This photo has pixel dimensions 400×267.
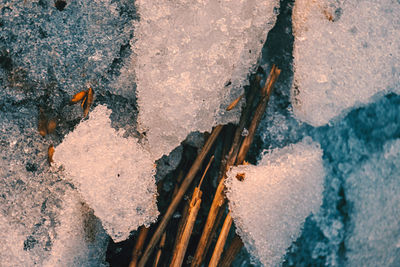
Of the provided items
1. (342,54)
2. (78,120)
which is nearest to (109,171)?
(78,120)

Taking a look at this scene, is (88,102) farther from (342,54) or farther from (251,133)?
(342,54)

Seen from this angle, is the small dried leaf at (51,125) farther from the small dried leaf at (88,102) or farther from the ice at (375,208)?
the ice at (375,208)

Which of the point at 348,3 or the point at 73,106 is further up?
the point at 348,3

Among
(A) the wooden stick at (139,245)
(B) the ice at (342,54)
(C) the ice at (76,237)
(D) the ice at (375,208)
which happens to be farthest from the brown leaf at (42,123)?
(D) the ice at (375,208)

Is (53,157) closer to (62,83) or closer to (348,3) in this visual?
(62,83)

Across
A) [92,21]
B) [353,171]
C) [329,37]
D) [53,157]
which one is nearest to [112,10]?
[92,21]

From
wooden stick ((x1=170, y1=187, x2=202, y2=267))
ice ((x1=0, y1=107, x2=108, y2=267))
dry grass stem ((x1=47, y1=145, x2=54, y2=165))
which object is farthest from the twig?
dry grass stem ((x1=47, y1=145, x2=54, y2=165))
